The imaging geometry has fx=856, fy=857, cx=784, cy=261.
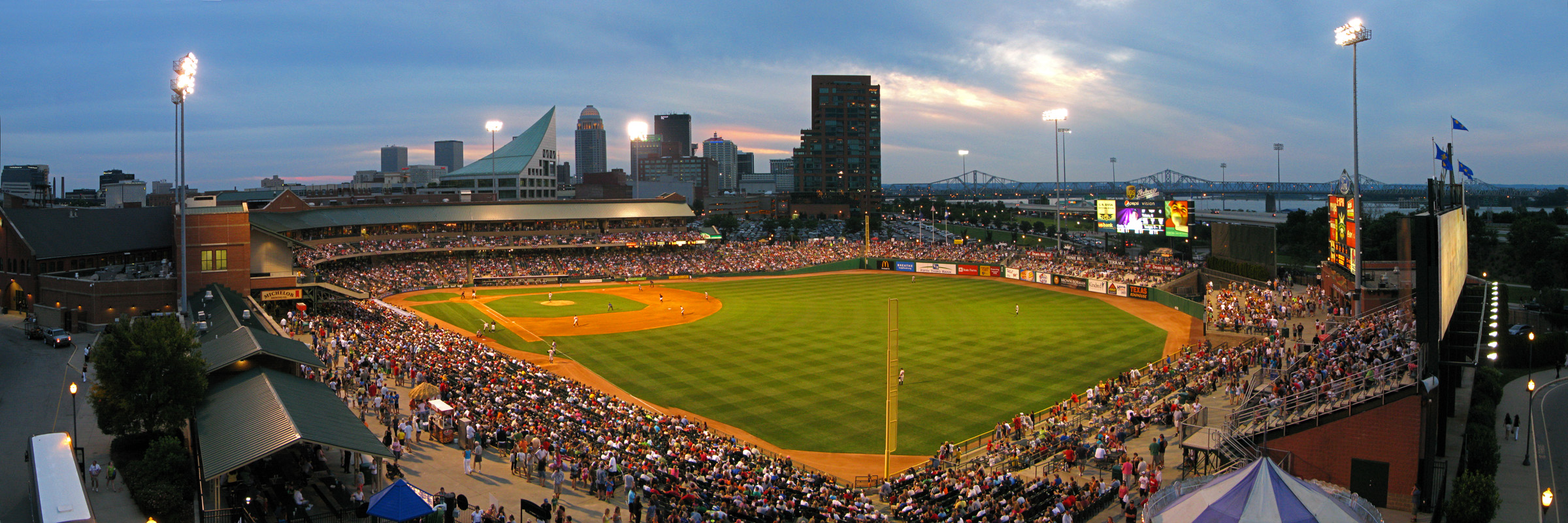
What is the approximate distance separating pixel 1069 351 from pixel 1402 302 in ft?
47.2

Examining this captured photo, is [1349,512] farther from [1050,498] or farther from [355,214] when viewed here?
[355,214]

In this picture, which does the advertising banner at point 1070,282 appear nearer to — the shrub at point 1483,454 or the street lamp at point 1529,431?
the street lamp at point 1529,431

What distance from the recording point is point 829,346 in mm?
40969

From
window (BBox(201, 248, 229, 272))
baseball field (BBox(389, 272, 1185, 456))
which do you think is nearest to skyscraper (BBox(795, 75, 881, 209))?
baseball field (BBox(389, 272, 1185, 456))

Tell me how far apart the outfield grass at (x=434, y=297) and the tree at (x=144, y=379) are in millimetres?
38858

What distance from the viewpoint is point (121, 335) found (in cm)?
1916

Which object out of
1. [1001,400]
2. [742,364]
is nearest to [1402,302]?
[1001,400]

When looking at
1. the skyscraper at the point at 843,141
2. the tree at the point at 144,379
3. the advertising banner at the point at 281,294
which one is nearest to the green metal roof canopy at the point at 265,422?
the tree at the point at 144,379

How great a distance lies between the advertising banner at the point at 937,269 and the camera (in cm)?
7238

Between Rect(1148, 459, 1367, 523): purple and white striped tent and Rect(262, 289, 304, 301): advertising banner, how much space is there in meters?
38.4

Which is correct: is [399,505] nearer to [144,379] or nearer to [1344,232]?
[144,379]

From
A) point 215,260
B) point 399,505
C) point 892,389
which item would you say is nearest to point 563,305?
point 215,260

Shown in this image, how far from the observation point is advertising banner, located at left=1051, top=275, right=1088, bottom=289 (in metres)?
60.6

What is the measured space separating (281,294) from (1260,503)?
40.2m
